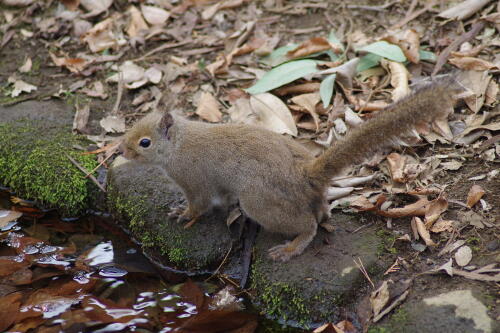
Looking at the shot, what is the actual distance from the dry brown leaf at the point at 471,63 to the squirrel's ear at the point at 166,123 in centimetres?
309

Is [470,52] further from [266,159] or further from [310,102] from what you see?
[266,159]

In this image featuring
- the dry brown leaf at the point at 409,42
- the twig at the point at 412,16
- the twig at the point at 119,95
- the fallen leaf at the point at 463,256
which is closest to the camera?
the fallen leaf at the point at 463,256

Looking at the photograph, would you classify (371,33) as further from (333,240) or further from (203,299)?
(203,299)

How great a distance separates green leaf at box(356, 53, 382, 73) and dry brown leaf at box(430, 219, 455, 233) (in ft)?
7.60

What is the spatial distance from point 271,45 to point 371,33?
4.12ft

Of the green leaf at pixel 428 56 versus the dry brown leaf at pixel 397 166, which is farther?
A: the green leaf at pixel 428 56

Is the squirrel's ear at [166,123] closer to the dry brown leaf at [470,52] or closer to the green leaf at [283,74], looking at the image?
the green leaf at [283,74]

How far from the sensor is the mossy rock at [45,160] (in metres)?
5.71

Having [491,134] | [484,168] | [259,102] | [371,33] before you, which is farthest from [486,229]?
[371,33]

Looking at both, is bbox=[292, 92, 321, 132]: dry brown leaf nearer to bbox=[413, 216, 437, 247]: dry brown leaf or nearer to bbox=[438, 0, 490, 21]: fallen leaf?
bbox=[413, 216, 437, 247]: dry brown leaf

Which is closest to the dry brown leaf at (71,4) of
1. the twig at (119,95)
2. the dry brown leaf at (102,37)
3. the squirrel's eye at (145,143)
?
the dry brown leaf at (102,37)

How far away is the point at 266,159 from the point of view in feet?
14.2

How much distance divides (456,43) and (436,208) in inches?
96.1

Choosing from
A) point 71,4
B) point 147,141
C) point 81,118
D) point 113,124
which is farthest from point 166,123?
point 71,4
